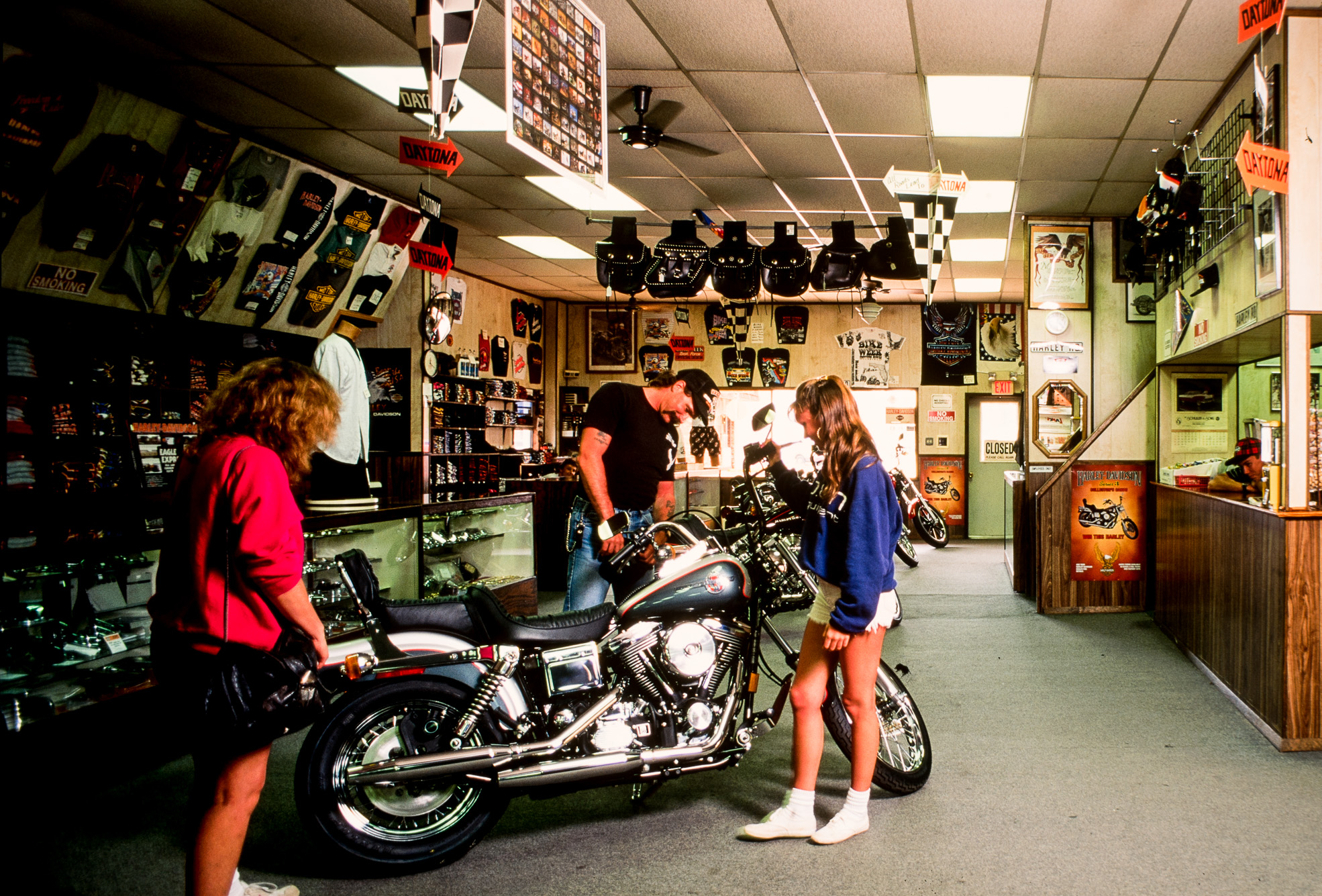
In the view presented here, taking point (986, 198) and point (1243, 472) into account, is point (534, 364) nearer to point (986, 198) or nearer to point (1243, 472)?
point (986, 198)

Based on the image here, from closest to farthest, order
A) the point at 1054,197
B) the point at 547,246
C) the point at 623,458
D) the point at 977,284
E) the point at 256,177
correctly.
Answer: the point at 623,458, the point at 256,177, the point at 1054,197, the point at 547,246, the point at 977,284

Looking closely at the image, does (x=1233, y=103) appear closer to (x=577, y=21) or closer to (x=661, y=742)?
(x=577, y=21)

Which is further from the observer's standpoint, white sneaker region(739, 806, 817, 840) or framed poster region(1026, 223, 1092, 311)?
framed poster region(1026, 223, 1092, 311)

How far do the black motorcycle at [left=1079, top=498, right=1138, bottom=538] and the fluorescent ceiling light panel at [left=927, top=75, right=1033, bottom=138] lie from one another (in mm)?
2962

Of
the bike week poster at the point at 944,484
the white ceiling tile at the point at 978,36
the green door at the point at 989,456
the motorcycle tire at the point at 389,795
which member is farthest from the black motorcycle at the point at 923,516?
the motorcycle tire at the point at 389,795

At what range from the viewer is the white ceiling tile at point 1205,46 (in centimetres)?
389

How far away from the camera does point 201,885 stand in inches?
81.7

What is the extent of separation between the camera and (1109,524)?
6.53 m

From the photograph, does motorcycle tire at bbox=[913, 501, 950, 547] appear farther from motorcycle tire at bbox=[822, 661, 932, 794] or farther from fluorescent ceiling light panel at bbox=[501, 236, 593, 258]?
motorcycle tire at bbox=[822, 661, 932, 794]

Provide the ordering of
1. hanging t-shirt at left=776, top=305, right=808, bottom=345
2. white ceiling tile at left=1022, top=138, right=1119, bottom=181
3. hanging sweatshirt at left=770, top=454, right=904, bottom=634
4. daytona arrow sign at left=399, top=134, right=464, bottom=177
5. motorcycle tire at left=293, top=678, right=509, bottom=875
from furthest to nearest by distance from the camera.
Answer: hanging t-shirt at left=776, top=305, right=808, bottom=345
white ceiling tile at left=1022, top=138, right=1119, bottom=181
daytona arrow sign at left=399, top=134, right=464, bottom=177
hanging sweatshirt at left=770, top=454, right=904, bottom=634
motorcycle tire at left=293, top=678, right=509, bottom=875

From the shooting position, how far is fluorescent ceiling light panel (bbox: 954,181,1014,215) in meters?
6.67

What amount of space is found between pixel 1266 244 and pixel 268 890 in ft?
16.0

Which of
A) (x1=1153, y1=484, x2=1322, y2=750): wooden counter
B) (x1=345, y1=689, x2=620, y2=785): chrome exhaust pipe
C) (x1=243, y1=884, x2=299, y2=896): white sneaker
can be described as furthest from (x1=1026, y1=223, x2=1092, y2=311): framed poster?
(x1=243, y1=884, x2=299, y2=896): white sneaker

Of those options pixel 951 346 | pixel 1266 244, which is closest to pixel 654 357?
pixel 951 346
